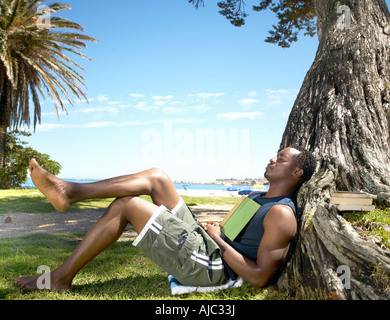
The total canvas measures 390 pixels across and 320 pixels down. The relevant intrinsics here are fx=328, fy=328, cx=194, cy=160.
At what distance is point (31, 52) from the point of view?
16.0 m

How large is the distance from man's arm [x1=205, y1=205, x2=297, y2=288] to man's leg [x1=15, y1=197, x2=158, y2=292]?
30.8 inches

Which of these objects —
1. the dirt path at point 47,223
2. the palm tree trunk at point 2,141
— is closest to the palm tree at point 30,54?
the palm tree trunk at point 2,141

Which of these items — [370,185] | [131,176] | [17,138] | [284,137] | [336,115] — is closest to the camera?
[131,176]

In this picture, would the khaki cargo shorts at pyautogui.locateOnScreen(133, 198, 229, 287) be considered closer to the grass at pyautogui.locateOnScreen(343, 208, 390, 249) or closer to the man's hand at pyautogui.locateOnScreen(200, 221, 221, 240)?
the man's hand at pyautogui.locateOnScreen(200, 221, 221, 240)

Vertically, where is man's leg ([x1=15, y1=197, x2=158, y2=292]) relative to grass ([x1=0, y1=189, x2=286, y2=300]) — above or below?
above

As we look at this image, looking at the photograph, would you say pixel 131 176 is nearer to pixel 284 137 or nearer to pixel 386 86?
pixel 284 137

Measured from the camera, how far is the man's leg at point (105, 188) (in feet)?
8.83

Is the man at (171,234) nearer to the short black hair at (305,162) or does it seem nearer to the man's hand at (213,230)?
the man's hand at (213,230)

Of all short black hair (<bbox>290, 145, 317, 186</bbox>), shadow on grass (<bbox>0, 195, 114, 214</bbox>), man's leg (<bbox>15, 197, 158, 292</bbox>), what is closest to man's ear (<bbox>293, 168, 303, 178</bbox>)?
short black hair (<bbox>290, 145, 317, 186</bbox>)

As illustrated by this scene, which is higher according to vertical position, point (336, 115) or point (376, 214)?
point (336, 115)

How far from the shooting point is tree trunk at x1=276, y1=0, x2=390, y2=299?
2.33m
